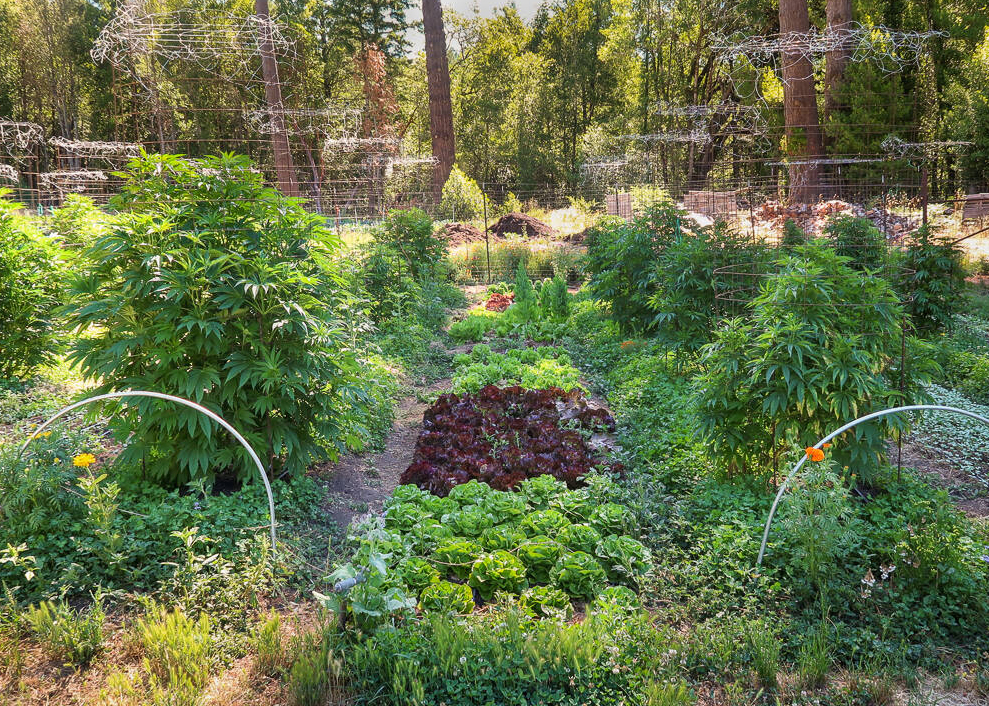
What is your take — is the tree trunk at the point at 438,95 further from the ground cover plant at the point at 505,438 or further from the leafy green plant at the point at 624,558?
the leafy green plant at the point at 624,558

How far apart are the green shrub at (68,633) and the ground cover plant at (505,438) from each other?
2.24 metres

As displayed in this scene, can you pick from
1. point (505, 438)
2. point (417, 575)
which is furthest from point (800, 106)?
point (417, 575)

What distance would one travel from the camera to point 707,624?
3.24m

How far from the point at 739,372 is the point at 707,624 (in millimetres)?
1723

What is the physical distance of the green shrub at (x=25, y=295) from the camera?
6.38 metres

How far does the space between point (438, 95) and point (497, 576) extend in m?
18.8

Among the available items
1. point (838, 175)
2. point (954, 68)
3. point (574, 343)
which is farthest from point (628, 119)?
point (574, 343)

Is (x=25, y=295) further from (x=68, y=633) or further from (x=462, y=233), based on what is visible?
(x=462, y=233)

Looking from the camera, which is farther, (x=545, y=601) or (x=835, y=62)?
(x=835, y=62)

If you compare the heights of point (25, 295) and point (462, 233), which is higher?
point (462, 233)

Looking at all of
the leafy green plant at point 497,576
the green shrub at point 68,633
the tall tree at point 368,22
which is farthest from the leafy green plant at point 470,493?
the tall tree at point 368,22

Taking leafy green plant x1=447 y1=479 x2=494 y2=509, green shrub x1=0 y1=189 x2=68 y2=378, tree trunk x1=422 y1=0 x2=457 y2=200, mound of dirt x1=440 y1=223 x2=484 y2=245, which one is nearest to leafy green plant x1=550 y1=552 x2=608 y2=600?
leafy green plant x1=447 y1=479 x2=494 y2=509

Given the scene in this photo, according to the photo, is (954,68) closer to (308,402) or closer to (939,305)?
Answer: (939,305)

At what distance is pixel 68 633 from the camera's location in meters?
3.06
